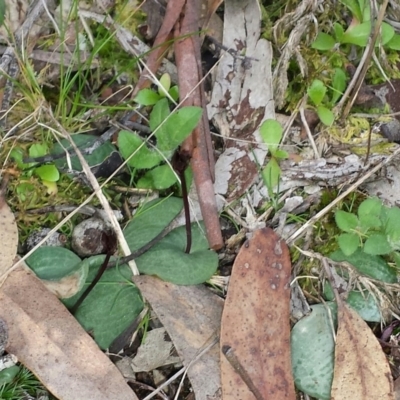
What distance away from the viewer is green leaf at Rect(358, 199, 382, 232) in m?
1.78

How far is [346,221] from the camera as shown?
5.88 ft

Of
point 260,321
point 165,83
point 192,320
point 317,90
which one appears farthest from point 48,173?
point 317,90

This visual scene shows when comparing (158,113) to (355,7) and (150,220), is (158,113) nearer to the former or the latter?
(150,220)

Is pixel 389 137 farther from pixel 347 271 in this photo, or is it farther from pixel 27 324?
pixel 27 324

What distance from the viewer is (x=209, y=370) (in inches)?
66.8

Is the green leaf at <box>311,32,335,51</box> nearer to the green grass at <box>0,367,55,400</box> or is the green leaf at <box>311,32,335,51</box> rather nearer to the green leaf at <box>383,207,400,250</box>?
the green leaf at <box>383,207,400,250</box>

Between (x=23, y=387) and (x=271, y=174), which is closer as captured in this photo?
(x=23, y=387)

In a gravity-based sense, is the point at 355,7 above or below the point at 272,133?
above

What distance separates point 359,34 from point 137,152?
0.79m

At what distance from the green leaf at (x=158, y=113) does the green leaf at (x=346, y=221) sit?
597 mm

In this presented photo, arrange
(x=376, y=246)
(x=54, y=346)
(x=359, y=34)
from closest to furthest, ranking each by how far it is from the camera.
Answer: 1. (x=54, y=346)
2. (x=376, y=246)
3. (x=359, y=34)

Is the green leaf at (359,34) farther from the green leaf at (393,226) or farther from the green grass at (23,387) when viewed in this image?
the green grass at (23,387)

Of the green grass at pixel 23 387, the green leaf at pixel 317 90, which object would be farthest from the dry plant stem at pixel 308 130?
the green grass at pixel 23 387

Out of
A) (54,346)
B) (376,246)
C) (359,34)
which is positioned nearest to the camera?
(54,346)
